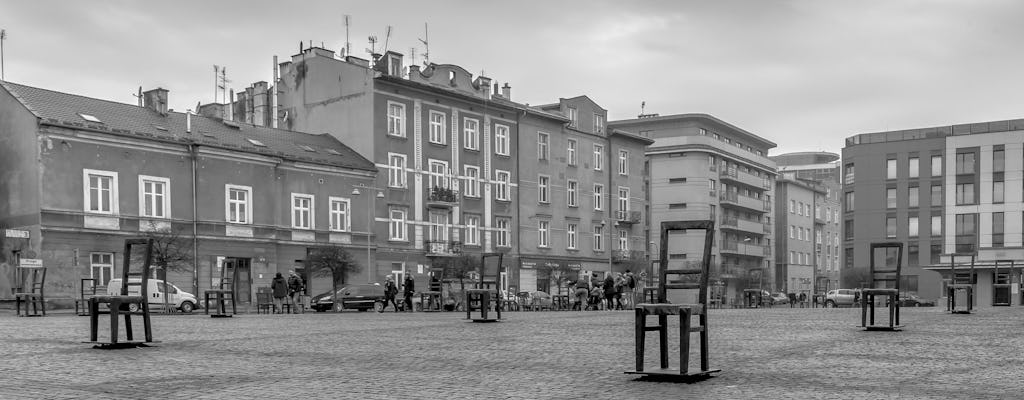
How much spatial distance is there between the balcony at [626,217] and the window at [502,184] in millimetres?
12776

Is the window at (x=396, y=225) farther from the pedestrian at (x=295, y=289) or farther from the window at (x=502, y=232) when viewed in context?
the pedestrian at (x=295, y=289)

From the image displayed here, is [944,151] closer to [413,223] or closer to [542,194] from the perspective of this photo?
[542,194]

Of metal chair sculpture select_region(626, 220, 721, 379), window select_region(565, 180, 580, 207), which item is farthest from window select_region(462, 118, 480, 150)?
metal chair sculpture select_region(626, 220, 721, 379)

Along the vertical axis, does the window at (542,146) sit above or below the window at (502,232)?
above

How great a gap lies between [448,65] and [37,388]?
2263 inches

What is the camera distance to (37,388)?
31.6 ft

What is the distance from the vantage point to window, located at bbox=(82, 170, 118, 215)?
45594mm

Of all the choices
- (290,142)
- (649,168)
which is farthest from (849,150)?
(290,142)

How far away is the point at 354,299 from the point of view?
48.4 meters

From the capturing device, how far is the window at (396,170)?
60.5 meters

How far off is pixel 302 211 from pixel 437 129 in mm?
12314

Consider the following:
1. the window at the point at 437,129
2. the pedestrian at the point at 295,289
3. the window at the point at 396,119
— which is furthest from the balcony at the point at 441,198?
the pedestrian at the point at 295,289

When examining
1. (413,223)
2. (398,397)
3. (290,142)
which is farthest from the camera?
(413,223)

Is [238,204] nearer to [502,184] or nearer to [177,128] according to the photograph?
[177,128]
